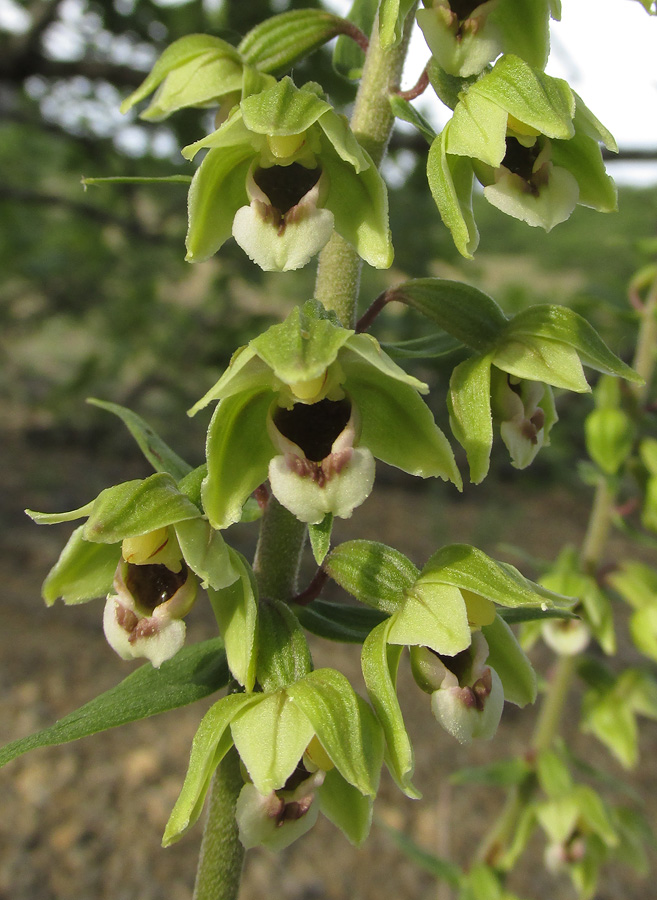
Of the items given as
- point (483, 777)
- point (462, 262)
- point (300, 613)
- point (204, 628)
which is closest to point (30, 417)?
point (204, 628)

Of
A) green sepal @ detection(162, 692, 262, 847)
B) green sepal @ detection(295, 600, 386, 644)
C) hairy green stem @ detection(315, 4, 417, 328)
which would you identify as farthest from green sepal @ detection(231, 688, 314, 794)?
hairy green stem @ detection(315, 4, 417, 328)

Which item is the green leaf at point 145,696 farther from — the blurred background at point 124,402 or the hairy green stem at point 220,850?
the blurred background at point 124,402

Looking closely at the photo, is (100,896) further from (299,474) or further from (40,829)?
(299,474)

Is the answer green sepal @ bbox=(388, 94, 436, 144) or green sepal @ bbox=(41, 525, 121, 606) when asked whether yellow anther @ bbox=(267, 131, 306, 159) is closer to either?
green sepal @ bbox=(388, 94, 436, 144)

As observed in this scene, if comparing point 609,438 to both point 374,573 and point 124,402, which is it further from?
point 124,402

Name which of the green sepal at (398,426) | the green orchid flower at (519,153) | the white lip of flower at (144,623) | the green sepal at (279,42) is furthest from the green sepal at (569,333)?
the white lip of flower at (144,623)

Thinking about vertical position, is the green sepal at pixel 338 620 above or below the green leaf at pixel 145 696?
above
